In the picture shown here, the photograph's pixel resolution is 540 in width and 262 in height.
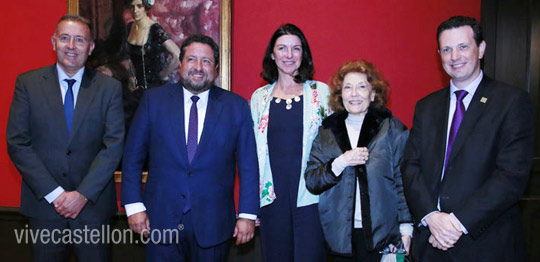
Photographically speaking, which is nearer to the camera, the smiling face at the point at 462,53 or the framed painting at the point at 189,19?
the smiling face at the point at 462,53

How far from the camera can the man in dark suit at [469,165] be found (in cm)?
191

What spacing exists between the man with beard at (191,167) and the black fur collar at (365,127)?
0.50 meters

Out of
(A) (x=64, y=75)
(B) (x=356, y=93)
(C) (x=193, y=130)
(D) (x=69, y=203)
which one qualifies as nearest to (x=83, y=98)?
(A) (x=64, y=75)

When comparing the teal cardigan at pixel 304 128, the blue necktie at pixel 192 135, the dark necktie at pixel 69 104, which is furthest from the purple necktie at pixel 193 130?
the dark necktie at pixel 69 104

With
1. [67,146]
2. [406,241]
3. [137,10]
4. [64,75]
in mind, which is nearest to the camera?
[406,241]

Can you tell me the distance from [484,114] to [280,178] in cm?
115

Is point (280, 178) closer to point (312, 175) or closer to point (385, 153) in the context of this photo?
point (312, 175)

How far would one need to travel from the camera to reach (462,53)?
2.05 m

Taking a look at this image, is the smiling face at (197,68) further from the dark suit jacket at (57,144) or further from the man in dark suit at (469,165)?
the man in dark suit at (469,165)

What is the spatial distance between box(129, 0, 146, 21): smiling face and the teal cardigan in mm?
1526

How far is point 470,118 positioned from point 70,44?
225 centimetres

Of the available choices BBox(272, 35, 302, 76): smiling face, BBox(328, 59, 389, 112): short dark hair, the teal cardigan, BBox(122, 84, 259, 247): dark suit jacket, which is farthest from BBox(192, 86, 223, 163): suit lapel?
BBox(328, 59, 389, 112): short dark hair

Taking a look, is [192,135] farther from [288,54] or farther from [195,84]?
[288,54]

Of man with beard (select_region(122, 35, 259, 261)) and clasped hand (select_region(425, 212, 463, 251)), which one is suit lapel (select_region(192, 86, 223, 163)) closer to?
man with beard (select_region(122, 35, 259, 261))
